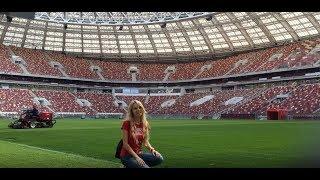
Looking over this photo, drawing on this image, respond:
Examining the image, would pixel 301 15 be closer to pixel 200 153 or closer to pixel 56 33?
pixel 56 33

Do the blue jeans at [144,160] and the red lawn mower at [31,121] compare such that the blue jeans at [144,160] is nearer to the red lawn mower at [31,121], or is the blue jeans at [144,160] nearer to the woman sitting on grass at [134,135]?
the woman sitting on grass at [134,135]

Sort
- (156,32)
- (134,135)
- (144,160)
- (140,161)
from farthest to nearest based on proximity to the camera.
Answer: (156,32)
(144,160)
(140,161)
(134,135)

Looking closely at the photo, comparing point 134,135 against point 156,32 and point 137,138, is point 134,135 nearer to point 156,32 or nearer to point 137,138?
point 137,138

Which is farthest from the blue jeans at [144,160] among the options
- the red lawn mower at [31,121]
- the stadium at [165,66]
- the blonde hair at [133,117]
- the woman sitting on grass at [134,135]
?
the stadium at [165,66]

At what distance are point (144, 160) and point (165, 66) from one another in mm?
64337

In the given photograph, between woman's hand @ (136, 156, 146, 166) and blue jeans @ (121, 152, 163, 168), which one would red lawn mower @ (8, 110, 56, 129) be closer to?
blue jeans @ (121, 152, 163, 168)

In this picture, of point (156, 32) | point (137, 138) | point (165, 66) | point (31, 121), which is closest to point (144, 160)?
point (137, 138)

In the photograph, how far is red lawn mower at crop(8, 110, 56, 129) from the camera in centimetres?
2511

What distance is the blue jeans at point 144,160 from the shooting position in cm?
744

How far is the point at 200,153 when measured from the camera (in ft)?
40.5

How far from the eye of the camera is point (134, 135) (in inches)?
288
